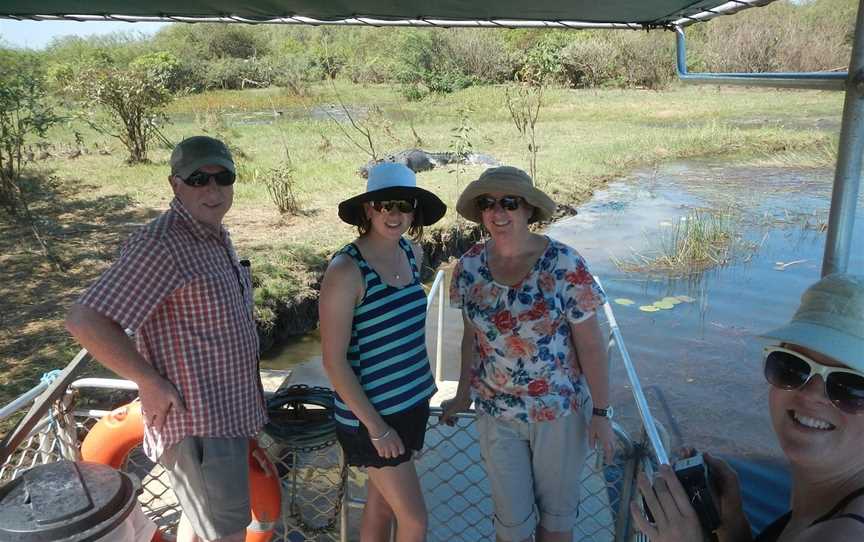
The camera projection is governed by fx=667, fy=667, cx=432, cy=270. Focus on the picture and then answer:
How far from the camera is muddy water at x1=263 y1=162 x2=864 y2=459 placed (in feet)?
18.5

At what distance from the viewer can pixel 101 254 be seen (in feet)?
23.3

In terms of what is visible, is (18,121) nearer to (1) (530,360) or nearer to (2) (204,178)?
(2) (204,178)

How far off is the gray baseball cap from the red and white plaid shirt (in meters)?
0.10

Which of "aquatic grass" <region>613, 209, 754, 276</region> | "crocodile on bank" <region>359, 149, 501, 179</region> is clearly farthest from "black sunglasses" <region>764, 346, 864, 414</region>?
"crocodile on bank" <region>359, 149, 501, 179</region>

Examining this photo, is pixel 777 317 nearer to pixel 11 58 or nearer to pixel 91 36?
pixel 11 58

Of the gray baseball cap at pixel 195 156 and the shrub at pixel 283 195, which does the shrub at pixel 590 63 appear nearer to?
the shrub at pixel 283 195

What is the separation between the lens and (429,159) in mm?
11648

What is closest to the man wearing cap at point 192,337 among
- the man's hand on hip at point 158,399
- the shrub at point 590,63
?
the man's hand on hip at point 158,399

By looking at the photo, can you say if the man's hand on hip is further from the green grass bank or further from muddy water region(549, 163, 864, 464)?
muddy water region(549, 163, 864, 464)

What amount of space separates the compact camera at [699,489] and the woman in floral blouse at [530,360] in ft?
2.16

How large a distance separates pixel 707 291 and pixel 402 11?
6.73 m

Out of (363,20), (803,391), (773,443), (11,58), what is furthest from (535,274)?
(11,58)

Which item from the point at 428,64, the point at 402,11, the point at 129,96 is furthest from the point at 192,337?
the point at 428,64


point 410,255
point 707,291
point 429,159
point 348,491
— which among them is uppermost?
point 410,255
